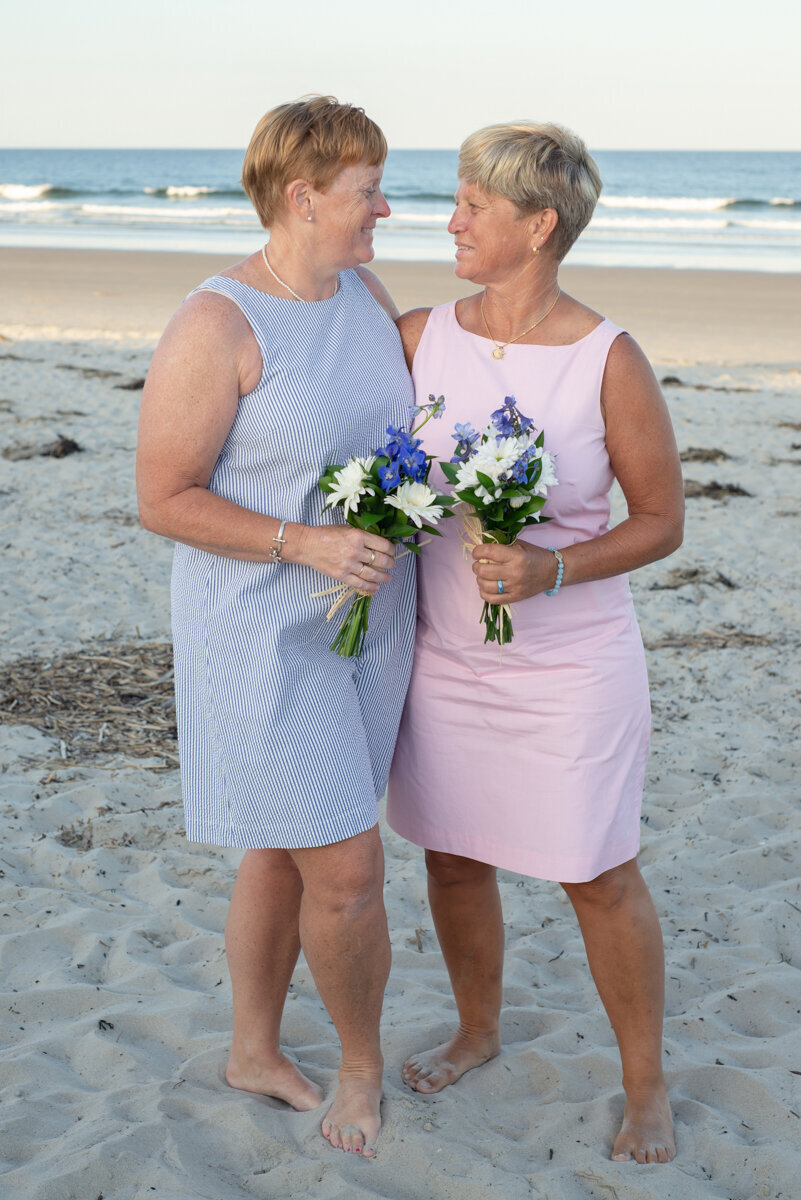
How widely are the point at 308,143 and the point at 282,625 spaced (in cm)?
104

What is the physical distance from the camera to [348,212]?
2.62 meters

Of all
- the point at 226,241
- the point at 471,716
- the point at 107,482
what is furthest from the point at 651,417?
the point at 226,241

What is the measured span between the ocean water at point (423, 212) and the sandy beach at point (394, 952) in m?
18.9

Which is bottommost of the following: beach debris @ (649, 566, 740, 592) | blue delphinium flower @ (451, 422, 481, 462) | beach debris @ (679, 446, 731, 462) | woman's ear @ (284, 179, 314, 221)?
beach debris @ (649, 566, 740, 592)

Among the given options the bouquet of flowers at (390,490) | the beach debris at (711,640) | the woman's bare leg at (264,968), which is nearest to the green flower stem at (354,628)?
the bouquet of flowers at (390,490)

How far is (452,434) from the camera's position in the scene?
9.21 feet

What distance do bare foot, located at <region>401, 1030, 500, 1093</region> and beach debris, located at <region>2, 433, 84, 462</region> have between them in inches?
272

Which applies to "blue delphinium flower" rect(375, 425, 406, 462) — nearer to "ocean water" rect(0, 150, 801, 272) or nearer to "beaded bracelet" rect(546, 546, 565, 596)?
"beaded bracelet" rect(546, 546, 565, 596)

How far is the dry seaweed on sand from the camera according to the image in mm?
4859

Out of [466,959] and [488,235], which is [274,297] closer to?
[488,235]

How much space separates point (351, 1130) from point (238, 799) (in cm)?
84

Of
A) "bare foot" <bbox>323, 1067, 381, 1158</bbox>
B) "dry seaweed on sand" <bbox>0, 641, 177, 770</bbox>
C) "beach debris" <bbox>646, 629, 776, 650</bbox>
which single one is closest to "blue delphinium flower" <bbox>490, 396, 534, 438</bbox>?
"bare foot" <bbox>323, 1067, 381, 1158</bbox>

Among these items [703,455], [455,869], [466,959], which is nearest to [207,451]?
[455,869]

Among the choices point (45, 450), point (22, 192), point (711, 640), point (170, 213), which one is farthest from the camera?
point (22, 192)
